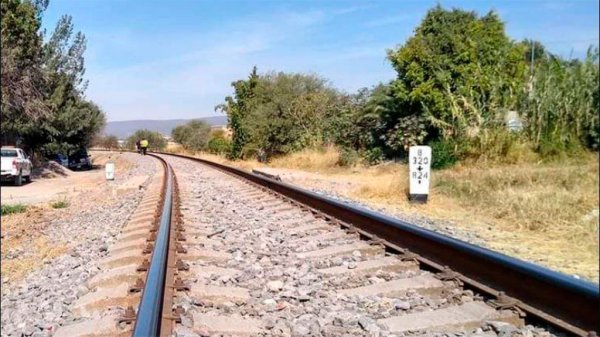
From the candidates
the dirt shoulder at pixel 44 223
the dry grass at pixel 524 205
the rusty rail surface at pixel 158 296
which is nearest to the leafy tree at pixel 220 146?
the dirt shoulder at pixel 44 223

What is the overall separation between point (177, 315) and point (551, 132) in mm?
3094

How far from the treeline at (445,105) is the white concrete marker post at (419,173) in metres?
0.39

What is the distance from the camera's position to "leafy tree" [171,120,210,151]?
78688mm

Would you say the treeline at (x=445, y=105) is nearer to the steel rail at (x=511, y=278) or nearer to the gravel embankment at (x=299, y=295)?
the steel rail at (x=511, y=278)

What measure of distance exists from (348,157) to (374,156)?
1411 millimetres

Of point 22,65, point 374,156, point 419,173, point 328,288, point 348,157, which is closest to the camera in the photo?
point 328,288

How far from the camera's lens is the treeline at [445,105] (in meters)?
2.26

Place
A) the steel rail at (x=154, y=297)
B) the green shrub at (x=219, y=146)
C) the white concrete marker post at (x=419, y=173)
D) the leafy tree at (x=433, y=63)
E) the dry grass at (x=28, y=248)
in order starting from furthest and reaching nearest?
the green shrub at (x=219, y=146), the leafy tree at (x=433, y=63), the white concrete marker post at (x=419, y=173), the dry grass at (x=28, y=248), the steel rail at (x=154, y=297)

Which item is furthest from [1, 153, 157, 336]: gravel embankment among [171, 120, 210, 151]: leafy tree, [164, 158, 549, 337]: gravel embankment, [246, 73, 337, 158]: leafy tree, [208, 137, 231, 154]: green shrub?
[171, 120, 210, 151]: leafy tree

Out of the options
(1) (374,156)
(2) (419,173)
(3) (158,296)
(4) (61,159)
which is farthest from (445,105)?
(4) (61,159)

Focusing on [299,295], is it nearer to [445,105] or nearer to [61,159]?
[445,105]

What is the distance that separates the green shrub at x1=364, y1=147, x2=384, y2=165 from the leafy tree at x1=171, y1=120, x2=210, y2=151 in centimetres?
4796

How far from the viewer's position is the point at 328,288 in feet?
18.3

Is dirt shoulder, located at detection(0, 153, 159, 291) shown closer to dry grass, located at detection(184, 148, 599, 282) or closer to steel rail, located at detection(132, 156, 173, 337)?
steel rail, located at detection(132, 156, 173, 337)
